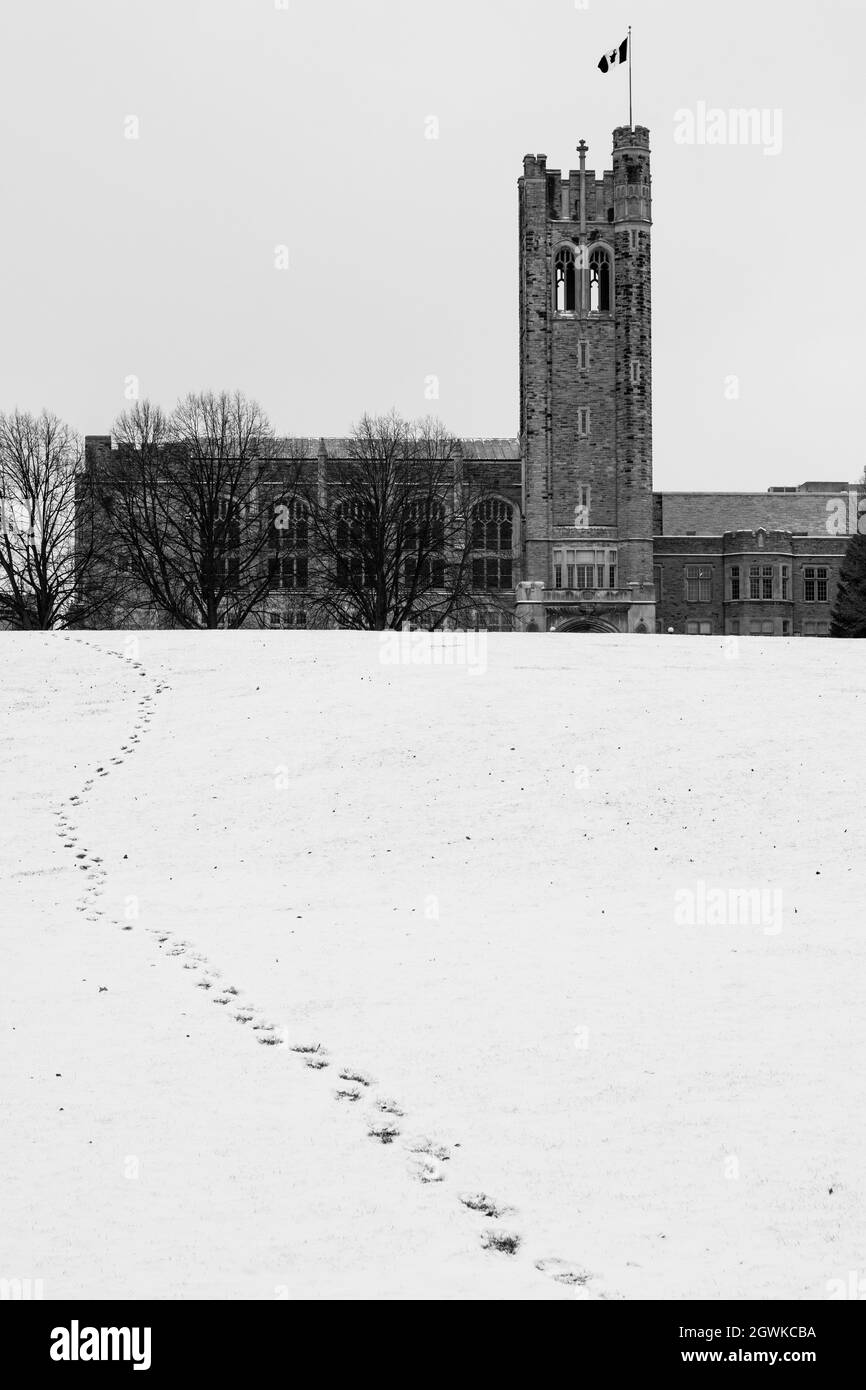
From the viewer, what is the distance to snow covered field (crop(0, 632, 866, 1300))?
22.8ft

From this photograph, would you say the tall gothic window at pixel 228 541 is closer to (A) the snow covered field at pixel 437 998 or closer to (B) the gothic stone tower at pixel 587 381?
(B) the gothic stone tower at pixel 587 381

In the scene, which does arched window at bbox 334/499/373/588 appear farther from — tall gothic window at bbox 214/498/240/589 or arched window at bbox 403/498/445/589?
tall gothic window at bbox 214/498/240/589

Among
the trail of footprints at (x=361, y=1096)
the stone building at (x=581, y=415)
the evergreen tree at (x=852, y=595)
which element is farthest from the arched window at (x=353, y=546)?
the trail of footprints at (x=361, y=1096)

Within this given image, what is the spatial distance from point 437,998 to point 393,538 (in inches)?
2208

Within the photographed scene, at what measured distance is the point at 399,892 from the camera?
636 inches

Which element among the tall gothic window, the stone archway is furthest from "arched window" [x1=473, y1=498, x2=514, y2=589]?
the tall gothic window

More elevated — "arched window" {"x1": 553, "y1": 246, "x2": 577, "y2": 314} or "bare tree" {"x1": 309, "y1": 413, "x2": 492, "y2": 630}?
"arched window" {"x1": 553, "y1": 246, "x2": 577, "y2": 314}

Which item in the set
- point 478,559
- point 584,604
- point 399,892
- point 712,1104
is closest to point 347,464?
point 478,559

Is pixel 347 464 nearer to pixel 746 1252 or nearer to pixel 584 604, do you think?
pixel 584 604

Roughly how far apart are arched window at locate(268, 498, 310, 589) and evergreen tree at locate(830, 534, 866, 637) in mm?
29907

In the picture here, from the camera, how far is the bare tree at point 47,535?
60312 millimetres

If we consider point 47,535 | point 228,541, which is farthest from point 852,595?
point 47,535

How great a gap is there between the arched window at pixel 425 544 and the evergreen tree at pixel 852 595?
2382 cm
